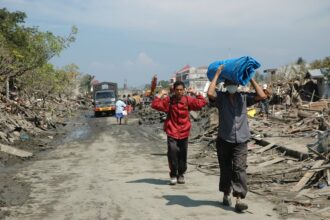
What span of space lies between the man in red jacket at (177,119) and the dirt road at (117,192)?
58 centimetres

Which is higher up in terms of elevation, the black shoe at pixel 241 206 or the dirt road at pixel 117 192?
the black shoe at pixel 241 206

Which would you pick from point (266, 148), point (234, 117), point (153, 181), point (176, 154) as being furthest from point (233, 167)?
point (266, 148)

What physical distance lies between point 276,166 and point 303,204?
4489 millimetres

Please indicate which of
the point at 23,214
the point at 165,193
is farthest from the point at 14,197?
the point at 165,193

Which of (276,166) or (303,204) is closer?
(303,204)

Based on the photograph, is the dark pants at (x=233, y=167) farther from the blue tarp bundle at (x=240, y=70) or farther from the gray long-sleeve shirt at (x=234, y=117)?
the blue tarp bundle at (x=240, y=70)

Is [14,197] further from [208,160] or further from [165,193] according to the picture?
[208,160]

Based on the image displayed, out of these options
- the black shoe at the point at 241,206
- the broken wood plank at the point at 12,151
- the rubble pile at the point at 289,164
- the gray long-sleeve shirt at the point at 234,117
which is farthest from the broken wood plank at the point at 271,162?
the broken wood plank at the point at 12,151

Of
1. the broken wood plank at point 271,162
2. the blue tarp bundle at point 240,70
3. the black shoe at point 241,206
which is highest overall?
the blue tarp bundle at point 240,70

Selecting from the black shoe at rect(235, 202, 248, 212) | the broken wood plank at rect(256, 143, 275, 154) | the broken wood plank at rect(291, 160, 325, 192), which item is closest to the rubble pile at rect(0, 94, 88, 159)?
the broken wood plank at rect(256, 143, 275, 154)

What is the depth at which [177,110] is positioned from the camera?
9297mm

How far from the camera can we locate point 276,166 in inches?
466

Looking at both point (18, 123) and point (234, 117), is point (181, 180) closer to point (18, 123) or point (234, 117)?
point (234, 117)

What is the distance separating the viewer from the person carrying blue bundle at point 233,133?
22.8ft
